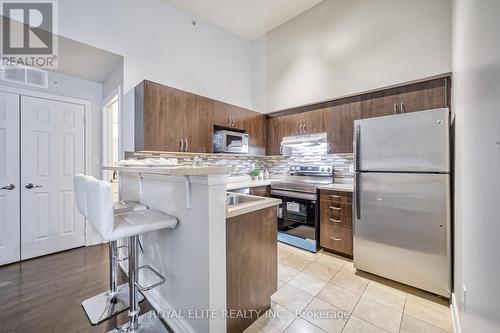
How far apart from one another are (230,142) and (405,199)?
2.21 m

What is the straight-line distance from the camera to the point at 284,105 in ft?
11.7

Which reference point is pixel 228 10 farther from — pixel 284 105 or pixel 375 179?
pixel 375 179

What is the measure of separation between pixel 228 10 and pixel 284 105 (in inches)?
65.5

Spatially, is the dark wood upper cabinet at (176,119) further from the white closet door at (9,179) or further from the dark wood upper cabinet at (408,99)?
the dark wood upper cabinet at (408,99)

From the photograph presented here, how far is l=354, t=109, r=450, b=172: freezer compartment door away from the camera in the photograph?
6.07 feet

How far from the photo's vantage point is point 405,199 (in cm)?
201

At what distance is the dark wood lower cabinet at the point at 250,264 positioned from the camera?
1378 mm

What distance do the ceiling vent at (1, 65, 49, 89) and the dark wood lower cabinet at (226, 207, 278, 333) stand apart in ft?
11.1

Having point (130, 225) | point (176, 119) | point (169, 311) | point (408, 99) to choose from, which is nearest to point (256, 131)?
point (176, 119)

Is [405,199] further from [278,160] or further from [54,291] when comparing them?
[54,291]

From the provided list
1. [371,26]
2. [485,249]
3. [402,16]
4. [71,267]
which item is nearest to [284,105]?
[371,26]

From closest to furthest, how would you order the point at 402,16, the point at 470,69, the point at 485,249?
the point at 485,249 < the point at 470,69 < the point at 402,16

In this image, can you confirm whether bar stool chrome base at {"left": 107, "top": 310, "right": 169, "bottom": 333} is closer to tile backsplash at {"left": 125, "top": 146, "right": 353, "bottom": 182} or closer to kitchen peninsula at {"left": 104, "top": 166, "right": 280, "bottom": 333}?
kitchen peninsula at {"left": 104, "top": 166, "right": 280, "bottom": 333}

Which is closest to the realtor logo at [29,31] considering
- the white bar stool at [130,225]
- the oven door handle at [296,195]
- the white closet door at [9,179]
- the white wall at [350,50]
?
the white closet door at [9,179]
